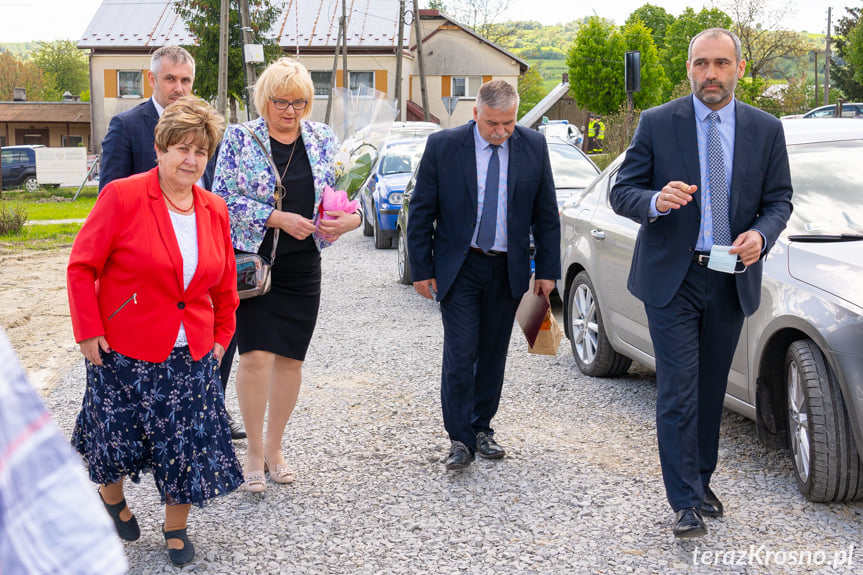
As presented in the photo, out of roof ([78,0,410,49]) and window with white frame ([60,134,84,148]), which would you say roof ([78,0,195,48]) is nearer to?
roof ([78,0,410,49])

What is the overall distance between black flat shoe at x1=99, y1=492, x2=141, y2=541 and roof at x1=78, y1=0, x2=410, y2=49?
42974mm

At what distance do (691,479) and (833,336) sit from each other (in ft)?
2.80

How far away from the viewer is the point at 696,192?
4043mm

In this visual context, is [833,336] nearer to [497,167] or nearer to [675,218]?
[675,218]

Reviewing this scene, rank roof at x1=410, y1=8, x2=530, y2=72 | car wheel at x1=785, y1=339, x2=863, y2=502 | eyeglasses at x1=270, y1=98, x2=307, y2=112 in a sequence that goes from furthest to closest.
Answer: roof at x1=410, y1=8, x2=530, y2=72
eyeglasses at x1=270, y1=98, x2=307, y2=112
car wheel at x1=785, y1=339, x2=863, y2=502

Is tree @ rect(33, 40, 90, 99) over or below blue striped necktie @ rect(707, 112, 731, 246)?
over

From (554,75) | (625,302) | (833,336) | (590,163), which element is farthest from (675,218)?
(554,75)

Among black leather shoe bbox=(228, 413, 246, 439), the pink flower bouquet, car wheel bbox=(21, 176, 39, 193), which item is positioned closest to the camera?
the pink flower bouquet

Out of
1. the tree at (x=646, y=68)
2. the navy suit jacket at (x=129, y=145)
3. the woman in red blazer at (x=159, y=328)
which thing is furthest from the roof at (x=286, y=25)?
the woman in red blazer at (x=159, y=328)

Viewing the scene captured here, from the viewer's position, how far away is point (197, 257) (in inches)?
147

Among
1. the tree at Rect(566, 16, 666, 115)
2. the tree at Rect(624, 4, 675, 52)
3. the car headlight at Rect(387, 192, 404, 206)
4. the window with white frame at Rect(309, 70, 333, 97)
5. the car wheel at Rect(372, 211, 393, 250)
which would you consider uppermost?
the tree at Rect(624, 4, 675, 52)

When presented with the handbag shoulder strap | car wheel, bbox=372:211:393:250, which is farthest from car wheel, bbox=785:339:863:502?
car wheel, bbox=372:211:393:250

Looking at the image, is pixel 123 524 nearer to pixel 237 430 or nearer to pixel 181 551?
pixel 181 551

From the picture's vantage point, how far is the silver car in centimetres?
397
